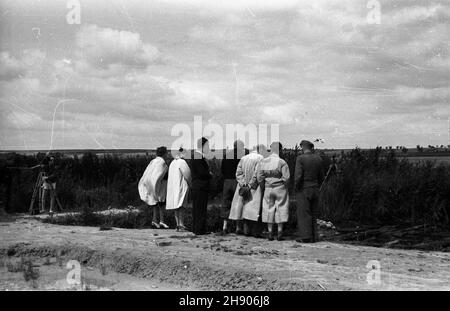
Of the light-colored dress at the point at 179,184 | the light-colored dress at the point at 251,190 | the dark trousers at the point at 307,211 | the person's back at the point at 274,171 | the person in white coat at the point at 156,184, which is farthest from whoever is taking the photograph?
the person in white coat at the point at 156,184

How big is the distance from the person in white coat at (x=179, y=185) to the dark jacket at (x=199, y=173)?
0.66 m

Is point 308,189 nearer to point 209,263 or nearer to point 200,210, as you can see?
point 200,210

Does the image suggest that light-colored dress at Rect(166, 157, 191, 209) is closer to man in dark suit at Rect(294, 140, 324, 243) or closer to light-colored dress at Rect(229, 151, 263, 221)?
light-colored dress at Rect(229, 151, 263, 221)

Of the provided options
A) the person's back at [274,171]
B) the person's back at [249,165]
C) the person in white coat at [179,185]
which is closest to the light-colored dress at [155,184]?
the person in white coat at [179,185]

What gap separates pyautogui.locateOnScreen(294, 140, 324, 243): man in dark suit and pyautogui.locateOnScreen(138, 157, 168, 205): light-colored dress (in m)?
3.54

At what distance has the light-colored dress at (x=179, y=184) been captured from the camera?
41.3 feet

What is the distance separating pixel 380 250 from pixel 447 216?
4752mm

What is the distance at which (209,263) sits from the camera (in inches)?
338

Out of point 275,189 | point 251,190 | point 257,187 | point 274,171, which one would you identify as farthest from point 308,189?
point 251,190

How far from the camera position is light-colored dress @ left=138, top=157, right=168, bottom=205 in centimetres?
1320

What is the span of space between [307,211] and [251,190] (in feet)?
4.07

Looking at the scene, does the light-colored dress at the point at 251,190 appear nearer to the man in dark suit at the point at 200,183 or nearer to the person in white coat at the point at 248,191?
the person in white coat at the point at 248,191

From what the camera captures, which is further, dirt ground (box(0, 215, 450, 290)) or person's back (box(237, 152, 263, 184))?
person's back (box(237, 152, 263, 184))

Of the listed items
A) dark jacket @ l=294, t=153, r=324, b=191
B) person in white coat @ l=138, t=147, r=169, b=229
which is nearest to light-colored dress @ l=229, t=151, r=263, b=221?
dark jacket @ l=294, t=153, r=324, b=191
